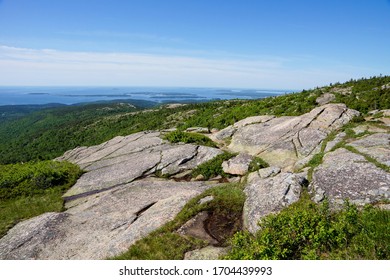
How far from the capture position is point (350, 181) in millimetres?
11133

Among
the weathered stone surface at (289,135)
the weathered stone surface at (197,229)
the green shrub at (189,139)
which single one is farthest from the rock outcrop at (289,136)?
the weathered stone surface at (197,229)

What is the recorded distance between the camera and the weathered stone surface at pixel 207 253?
28.9 feet

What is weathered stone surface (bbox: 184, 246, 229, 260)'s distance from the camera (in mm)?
8812

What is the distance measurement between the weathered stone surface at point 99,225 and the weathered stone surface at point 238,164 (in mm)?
2417

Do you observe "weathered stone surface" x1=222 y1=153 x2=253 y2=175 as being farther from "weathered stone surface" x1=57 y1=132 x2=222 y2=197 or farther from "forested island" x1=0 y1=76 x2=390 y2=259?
"weathered stone surface" x1=57 y1=132 x2=222 y2=197

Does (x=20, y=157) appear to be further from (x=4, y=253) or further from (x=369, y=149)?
(x=369, y=149)

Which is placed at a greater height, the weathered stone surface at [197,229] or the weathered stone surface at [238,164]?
the weathered stone surface at [238,164]

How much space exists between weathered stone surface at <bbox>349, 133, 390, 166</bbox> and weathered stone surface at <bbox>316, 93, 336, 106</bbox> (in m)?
14.5

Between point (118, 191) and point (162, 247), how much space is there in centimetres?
758

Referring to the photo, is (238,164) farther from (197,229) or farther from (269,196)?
(197,229)

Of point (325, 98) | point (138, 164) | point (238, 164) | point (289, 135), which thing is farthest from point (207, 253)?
point (325, 98)

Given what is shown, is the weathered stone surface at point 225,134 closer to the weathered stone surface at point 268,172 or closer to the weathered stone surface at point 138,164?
→ the weathered stone surface at point 138,164

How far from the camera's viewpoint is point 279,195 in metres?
11.2

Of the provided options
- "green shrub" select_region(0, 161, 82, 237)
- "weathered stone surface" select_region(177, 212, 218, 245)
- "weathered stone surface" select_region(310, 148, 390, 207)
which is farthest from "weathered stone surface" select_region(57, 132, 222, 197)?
"weathered stone surface" select_region(310, 148, 390, 207)
